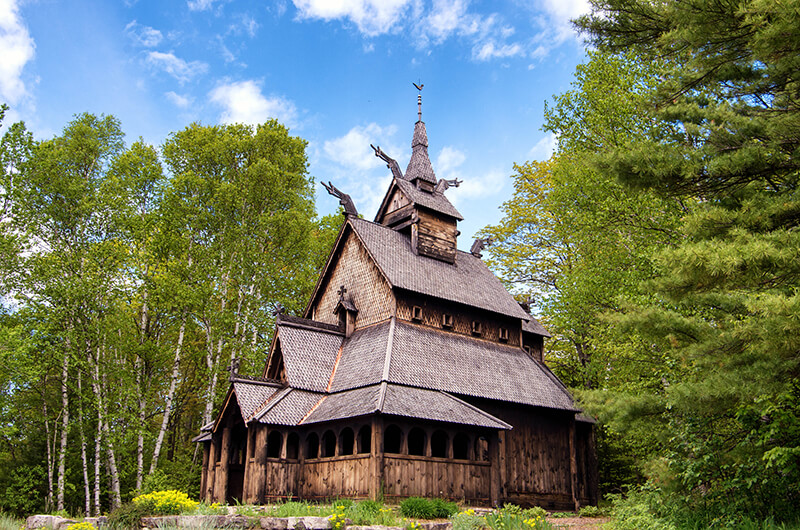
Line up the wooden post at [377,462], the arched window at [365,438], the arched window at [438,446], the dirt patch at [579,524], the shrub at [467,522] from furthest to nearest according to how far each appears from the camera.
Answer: the arched window at [438,446] < the arched window at [365,438] < the wooden post at [377,462] < the dirt patch at [579,524] < the shrub at [467,522]

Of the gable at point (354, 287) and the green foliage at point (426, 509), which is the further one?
the gable at point (354, 287)

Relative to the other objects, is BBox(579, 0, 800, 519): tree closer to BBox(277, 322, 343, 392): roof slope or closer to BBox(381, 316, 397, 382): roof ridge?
BBox(381, 316, 397, 382): roof ridge

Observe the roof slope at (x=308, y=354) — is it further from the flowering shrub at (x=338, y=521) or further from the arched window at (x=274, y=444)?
the flowering shrub at (x=338, y=521)

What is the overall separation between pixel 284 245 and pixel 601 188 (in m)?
17.0

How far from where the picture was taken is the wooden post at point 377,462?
17172 millimetres

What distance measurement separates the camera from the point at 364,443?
68.9 ft

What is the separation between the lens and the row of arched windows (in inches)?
751

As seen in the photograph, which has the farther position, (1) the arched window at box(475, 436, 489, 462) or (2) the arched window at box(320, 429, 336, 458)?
(2) the arched window at box(320, 429, 336, 458)

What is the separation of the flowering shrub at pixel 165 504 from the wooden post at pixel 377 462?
4.93 meters

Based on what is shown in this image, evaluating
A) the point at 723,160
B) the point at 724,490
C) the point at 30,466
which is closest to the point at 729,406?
the point at 724,490

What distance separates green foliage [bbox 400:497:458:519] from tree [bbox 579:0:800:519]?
19.1ft

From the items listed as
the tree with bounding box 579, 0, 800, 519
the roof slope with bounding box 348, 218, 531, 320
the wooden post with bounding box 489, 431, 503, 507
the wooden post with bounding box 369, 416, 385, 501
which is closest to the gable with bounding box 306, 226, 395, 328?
the roof slope with bounding box 348, 218, 531, 320

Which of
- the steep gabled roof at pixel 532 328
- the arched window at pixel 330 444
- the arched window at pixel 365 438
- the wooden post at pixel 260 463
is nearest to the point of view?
the arched window at pixel 365 438

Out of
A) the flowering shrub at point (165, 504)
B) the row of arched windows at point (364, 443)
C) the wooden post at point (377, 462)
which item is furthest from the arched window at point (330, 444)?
the flowering shrub at point (165, 504)
